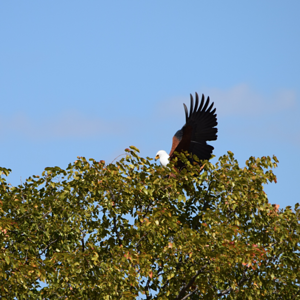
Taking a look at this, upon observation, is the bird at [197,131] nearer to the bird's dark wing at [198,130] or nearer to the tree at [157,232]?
the bird's dark wing at [198,130]

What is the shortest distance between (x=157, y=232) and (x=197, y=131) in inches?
176

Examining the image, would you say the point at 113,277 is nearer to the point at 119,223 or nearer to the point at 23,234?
the point at 119,223

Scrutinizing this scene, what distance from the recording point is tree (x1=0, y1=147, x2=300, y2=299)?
857cm

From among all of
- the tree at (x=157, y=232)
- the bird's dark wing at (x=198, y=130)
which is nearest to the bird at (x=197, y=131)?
the bird's dark wing at (x=198, y=130)

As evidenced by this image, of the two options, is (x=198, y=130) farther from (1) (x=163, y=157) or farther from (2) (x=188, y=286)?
(2) (x=188, y=286)

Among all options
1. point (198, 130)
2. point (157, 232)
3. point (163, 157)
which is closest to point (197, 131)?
point (198, 130)

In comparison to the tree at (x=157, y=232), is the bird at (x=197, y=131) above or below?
above

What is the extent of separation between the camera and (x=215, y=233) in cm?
868

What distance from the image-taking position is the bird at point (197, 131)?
12.4 meters

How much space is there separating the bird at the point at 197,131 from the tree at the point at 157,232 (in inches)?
90.2

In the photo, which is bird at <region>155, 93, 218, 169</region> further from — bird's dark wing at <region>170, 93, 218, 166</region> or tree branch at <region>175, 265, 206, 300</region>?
tree branch at <region>175, 265, 206, 300</region>

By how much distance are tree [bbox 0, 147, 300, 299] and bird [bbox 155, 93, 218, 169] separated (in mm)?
2292

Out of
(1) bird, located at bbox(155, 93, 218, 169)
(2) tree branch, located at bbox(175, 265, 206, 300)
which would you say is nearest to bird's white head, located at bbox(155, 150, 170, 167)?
(1) bird, located at bbox(155, 93, 218, 169)

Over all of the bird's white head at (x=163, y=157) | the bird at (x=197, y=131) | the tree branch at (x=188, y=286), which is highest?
the bird at (x=197, y=131)
